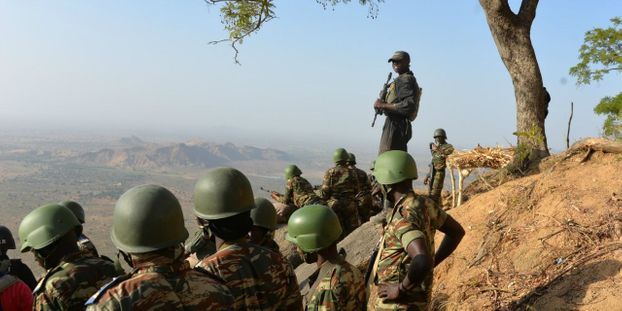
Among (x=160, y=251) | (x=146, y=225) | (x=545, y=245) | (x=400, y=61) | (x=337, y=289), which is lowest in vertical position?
(x=545, y=245)

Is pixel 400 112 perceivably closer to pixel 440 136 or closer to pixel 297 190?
pixel 440 136

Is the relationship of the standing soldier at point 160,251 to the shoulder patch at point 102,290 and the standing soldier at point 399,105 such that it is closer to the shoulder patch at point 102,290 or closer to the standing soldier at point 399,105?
the shoulder patch at point 102,290

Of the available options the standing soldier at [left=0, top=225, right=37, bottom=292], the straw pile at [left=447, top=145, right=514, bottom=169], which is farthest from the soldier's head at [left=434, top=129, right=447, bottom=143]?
the standing soldier at [left=0, top=225, right=37, bottom=292]

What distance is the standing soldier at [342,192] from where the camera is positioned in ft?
29.6

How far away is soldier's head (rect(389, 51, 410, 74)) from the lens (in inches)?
285

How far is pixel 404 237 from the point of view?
3.39 meters

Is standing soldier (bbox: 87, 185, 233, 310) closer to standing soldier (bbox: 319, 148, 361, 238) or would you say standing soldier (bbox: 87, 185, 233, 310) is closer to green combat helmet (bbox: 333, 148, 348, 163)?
standing soldier (bbox: 319, 148, 361, 238)

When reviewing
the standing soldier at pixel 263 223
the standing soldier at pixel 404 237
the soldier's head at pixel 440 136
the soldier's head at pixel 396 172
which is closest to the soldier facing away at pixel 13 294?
the standing soldier at pixel 263 223

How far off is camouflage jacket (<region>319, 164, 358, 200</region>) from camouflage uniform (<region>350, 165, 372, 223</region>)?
14 cm

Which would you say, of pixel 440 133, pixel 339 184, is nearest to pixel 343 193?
pixel 339 184

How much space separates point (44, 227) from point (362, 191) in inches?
269

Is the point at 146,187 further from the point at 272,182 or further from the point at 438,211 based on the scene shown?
the point at 272,182

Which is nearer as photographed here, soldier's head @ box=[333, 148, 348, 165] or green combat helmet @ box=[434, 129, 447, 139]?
green combat helmet @ box=[434, 129, 447, 139]

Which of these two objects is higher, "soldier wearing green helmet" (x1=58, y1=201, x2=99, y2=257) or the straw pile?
the straw pile
